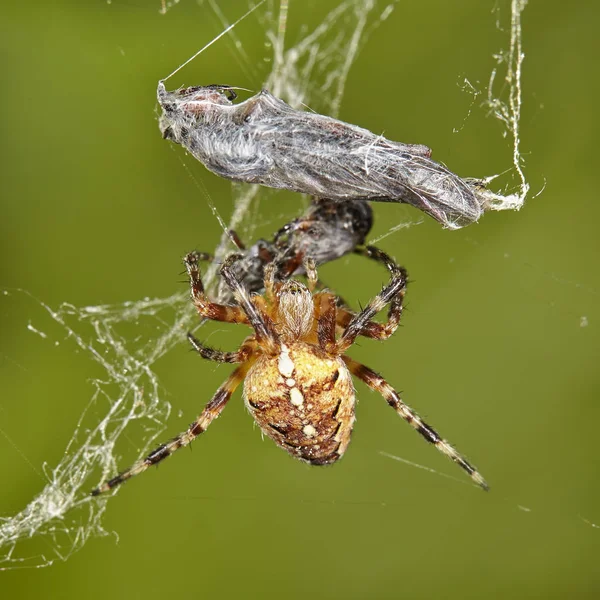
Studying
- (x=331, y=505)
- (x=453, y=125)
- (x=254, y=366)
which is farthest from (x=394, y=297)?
(x=331, y=505)

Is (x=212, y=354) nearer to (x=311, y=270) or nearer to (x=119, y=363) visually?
(x=311, y=270)

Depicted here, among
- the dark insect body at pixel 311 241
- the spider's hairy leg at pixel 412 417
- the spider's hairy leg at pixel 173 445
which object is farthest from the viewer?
the spider's hairy leg at pixel 412 417

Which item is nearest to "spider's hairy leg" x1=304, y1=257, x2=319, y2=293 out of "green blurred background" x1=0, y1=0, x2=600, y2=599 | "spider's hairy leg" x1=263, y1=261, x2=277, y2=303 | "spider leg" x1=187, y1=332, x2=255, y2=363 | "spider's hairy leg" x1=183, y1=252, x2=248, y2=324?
"spider's hairy leg" x1=263, y1=261, x2=277, y2=303

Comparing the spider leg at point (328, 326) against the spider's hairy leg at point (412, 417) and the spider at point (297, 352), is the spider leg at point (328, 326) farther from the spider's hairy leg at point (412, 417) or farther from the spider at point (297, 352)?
the spider's hairy leg at point (412, 417)

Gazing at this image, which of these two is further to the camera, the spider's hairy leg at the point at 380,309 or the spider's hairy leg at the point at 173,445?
the spider's hairy leg at the point at 173,445

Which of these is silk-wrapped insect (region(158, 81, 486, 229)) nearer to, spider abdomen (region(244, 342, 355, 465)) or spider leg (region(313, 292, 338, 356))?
spider leg (region(313, 292, 338, 356))

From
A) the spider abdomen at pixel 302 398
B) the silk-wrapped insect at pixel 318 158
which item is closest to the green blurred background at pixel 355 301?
the spider abdomen at pixel 302 398

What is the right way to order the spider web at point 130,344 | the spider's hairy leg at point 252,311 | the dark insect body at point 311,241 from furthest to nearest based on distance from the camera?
the spider web at point 130,344, the dark insect body at point 311,241, the spider's hairy leg at point 252,311

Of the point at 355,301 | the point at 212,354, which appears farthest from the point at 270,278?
the point at 355,301
